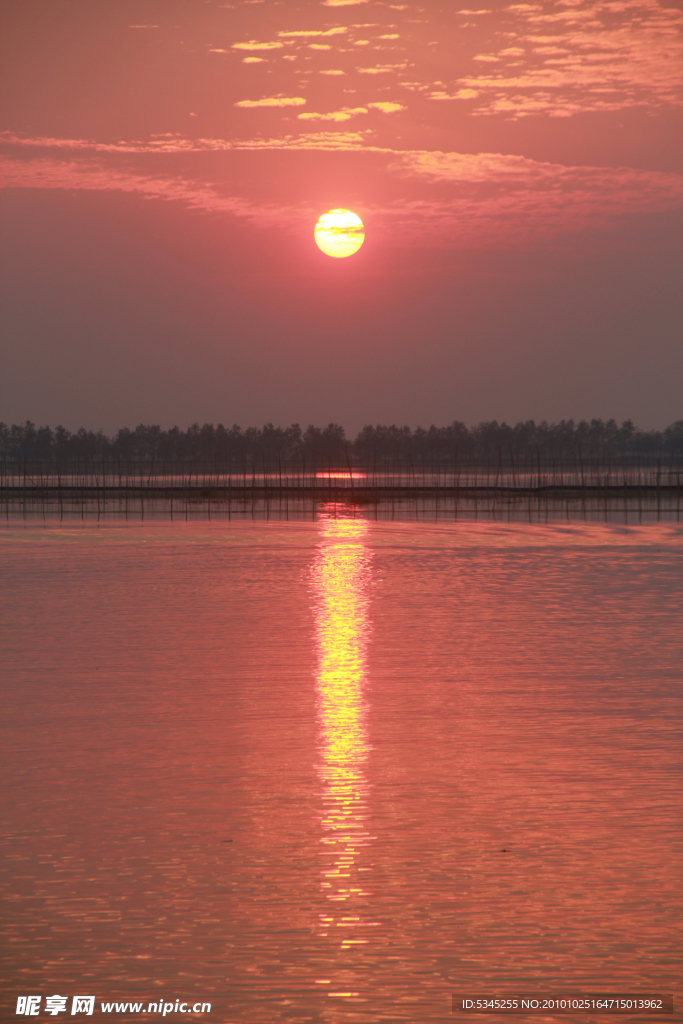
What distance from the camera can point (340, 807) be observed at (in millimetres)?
6438

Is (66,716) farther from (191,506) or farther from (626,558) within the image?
(191,506)

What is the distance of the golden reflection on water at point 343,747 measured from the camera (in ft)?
16.6

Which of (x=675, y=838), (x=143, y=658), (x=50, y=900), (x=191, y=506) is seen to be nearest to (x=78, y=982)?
(x=50, y=900)

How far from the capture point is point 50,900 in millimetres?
5020

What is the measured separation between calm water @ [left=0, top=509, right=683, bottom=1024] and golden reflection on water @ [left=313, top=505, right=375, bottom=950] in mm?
25

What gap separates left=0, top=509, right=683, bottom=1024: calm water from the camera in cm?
442

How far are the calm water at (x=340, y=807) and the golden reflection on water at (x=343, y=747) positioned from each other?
2cm

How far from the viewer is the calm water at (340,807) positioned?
4418mm

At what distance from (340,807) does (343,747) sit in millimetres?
1431

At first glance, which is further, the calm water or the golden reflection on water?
the golden reflection on water

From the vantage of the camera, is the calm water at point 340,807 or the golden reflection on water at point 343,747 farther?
the golden reflection on water at point 343,747

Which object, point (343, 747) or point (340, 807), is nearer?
point (340, 807)

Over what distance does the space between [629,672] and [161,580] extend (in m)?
11.1

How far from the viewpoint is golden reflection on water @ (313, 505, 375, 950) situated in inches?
199
